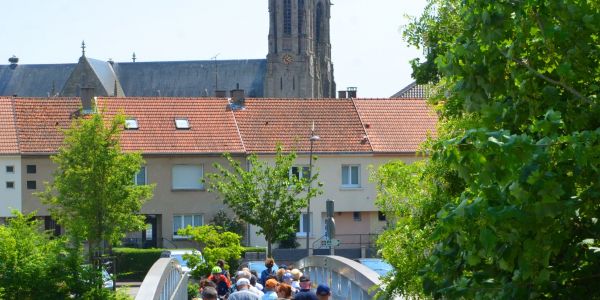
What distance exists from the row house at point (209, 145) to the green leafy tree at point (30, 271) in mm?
31866

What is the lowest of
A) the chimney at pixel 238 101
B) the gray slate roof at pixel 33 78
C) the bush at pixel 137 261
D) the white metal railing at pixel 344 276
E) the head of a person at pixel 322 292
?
the bush at pixel 137 261

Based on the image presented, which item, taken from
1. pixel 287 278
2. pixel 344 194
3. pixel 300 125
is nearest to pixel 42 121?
pixel 300 125

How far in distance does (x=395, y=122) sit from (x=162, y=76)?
6780cm

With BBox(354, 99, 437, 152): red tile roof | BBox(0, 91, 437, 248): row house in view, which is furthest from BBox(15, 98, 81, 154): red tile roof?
BBox(354, 99, 437, 152): red tile roof

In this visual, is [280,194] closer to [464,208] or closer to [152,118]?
[152,118]

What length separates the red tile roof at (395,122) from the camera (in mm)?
54594

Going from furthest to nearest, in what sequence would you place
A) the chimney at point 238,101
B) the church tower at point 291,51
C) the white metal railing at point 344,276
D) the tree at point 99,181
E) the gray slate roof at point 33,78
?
the church tower at point 291,51 < the gray slate roof at point 33,78 < the chimney at point 238,101 < the tree at point 99,181 < the white metal railing at point 344,276

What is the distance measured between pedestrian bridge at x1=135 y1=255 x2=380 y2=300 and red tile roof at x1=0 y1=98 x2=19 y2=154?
27.0m

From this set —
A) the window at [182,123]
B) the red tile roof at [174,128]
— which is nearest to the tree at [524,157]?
the red tile roof at [174,128]

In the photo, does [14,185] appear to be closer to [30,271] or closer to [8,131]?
[8,131]

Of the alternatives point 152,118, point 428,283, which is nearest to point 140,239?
point 152,118

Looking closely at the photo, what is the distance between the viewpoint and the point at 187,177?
5291 centimetres

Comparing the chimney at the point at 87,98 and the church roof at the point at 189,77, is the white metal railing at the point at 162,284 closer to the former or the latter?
the chimney at the point at 87,98

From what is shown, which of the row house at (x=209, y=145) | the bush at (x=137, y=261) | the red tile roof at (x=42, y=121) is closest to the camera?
the bush at (x=137, y=261)
